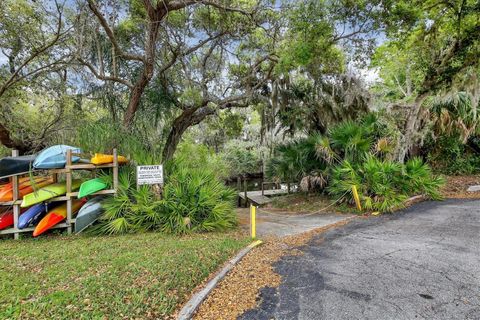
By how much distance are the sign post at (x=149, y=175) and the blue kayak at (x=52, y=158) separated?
1.48 metres

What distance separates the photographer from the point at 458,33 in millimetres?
7238

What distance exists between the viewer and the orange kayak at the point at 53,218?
5113 mm

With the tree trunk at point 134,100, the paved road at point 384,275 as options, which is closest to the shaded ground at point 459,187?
the paved road at point 384,275

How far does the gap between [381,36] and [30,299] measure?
30.0ft

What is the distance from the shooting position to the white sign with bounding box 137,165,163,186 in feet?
18.2

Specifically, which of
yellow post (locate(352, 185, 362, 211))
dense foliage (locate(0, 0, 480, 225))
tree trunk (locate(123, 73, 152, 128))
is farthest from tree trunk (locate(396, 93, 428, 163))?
tree trunk (locate(123, 73, 152, 128))

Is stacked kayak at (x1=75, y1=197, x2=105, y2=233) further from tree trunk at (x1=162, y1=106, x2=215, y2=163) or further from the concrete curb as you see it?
tree trunk at (x1=162, y1=106, x2=215, y2=163)

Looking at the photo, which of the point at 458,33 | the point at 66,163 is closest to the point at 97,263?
the point at 66,163

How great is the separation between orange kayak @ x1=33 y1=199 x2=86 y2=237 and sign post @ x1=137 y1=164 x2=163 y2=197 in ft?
5.13

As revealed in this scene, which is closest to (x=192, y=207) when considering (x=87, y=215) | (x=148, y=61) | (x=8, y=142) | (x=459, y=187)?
(x=87, y=215)

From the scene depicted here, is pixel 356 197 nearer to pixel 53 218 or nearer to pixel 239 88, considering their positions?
pixel 239 88

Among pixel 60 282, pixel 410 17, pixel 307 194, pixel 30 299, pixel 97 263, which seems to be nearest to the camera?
pixel 30 299

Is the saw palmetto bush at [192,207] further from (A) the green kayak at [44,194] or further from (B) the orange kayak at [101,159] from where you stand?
(A) the green kayak at [44,194]

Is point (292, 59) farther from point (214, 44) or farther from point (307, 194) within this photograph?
point (307, 194)
